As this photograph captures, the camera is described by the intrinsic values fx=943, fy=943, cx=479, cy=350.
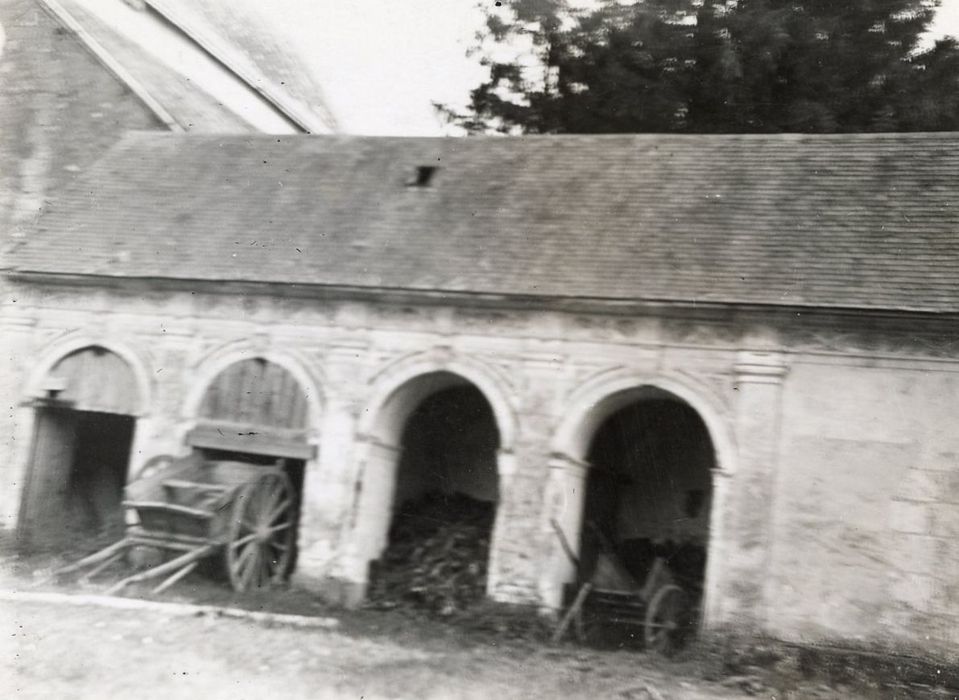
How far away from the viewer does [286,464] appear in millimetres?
12477

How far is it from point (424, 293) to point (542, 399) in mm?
1851

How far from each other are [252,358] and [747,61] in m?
12.0

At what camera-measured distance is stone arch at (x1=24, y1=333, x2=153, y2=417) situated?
11.8 m

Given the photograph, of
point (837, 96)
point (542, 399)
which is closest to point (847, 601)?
point (542, 399)

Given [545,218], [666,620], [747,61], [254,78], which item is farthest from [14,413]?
[747,61]

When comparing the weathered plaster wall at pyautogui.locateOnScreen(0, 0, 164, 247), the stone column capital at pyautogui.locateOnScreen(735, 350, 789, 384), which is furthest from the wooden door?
the stone column capital at pyautogui.locateOnScreen(735, 350, 789, 384)

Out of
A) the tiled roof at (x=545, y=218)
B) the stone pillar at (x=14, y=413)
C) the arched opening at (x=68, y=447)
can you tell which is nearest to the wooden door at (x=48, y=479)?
the arched opening at (x=68, y=447)

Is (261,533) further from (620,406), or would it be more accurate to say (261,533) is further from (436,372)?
(620,406)

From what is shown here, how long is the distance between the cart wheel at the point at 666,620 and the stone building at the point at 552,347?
0.74 metres

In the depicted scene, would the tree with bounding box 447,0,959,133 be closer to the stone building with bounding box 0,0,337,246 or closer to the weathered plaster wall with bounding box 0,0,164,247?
the stone building with bounding box 0,0,337,246

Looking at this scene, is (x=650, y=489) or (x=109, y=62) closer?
(x=650, y=489)

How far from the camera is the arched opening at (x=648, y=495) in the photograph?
39.6ft

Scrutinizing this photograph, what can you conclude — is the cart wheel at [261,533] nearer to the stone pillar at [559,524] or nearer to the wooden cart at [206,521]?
the wooden cart at [206,521]

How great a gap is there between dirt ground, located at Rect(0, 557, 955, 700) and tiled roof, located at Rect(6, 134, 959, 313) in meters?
3.77
